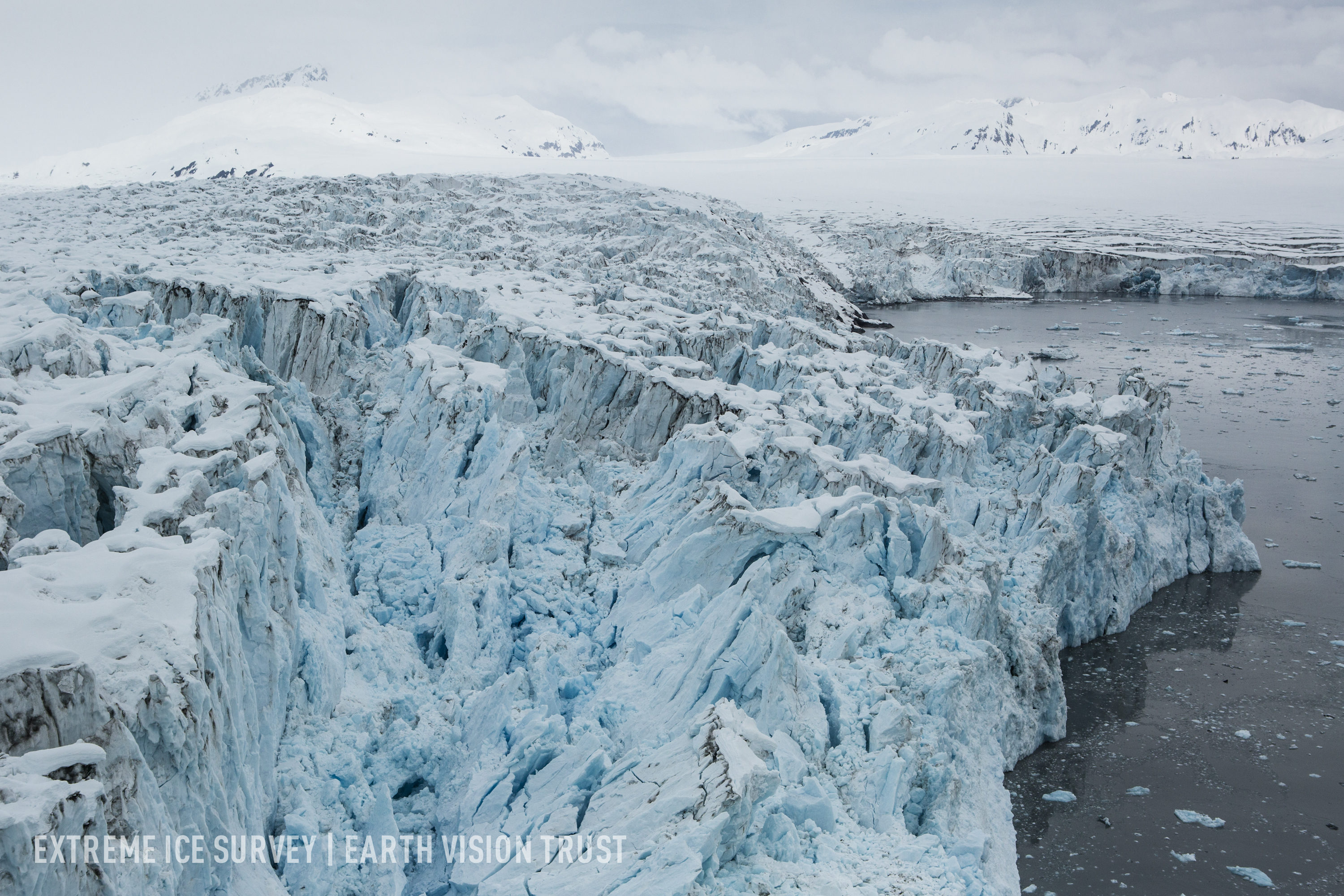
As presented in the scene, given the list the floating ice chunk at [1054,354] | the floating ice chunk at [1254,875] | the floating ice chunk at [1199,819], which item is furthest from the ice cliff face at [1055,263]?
the floating ice chunk at [1254,875]

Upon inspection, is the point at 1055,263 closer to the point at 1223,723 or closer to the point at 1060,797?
the point at 1223,723

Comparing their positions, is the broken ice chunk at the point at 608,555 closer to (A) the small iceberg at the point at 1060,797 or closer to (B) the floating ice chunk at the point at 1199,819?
(A) the small iceberg at the point at 1060,797

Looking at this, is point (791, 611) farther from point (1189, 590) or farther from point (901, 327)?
point (901, 327)

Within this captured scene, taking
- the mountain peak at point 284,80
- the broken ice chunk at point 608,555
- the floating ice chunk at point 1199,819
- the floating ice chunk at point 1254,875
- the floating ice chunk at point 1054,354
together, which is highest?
the mountain peak at point 284,80

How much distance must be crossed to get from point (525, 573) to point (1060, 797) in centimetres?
714

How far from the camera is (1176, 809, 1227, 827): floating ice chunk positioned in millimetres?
9789

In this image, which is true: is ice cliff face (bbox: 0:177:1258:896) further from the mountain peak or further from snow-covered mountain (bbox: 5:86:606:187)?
the mountain peak

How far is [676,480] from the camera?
10.9 meters

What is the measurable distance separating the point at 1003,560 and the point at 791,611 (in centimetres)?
505

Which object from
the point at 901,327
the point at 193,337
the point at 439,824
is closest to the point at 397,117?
the point at 901,327

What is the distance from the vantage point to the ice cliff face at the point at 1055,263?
4931 centimetres

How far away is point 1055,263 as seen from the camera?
53031 millimetres

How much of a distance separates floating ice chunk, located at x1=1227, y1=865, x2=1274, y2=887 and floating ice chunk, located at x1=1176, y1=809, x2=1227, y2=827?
2.17 feet

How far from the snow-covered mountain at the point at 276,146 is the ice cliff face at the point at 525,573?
44820mm
